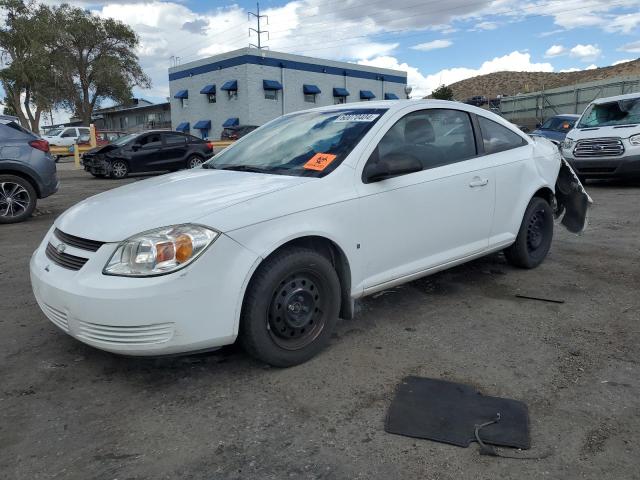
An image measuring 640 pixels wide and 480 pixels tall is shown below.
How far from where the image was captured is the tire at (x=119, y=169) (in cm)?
1565

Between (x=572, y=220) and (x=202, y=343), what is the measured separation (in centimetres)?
448

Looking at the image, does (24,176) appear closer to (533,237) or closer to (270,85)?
(533,237)

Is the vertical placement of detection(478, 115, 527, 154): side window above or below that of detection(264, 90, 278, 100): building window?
below

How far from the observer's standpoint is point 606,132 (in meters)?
10.5

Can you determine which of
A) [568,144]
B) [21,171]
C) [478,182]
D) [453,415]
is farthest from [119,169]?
[453,415]

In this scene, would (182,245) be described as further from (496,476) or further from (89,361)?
(496,476)

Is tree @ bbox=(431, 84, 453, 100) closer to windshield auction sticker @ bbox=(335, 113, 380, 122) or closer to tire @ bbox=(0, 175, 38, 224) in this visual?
tire @ bbox=(0, 175, 38, 224)

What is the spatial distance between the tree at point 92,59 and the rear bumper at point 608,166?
3711cm

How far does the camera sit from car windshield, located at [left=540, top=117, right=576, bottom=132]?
15.0m

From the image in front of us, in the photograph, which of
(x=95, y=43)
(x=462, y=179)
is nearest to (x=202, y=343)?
(x=462, y=179)

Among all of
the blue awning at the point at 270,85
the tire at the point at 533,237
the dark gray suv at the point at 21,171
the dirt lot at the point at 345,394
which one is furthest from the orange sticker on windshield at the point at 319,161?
the blue awning at the point at 270,85

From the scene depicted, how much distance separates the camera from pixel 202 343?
2773mm

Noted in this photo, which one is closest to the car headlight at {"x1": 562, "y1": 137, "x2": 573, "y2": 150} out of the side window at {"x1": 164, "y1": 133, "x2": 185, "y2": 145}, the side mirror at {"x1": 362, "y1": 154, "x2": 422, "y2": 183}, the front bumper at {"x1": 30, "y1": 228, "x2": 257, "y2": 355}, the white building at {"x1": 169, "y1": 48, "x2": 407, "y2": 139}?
the side mirror at {"x1": 362, "y1": 154, "x2": 422, "y2": 183}

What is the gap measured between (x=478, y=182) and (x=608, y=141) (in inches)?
303
